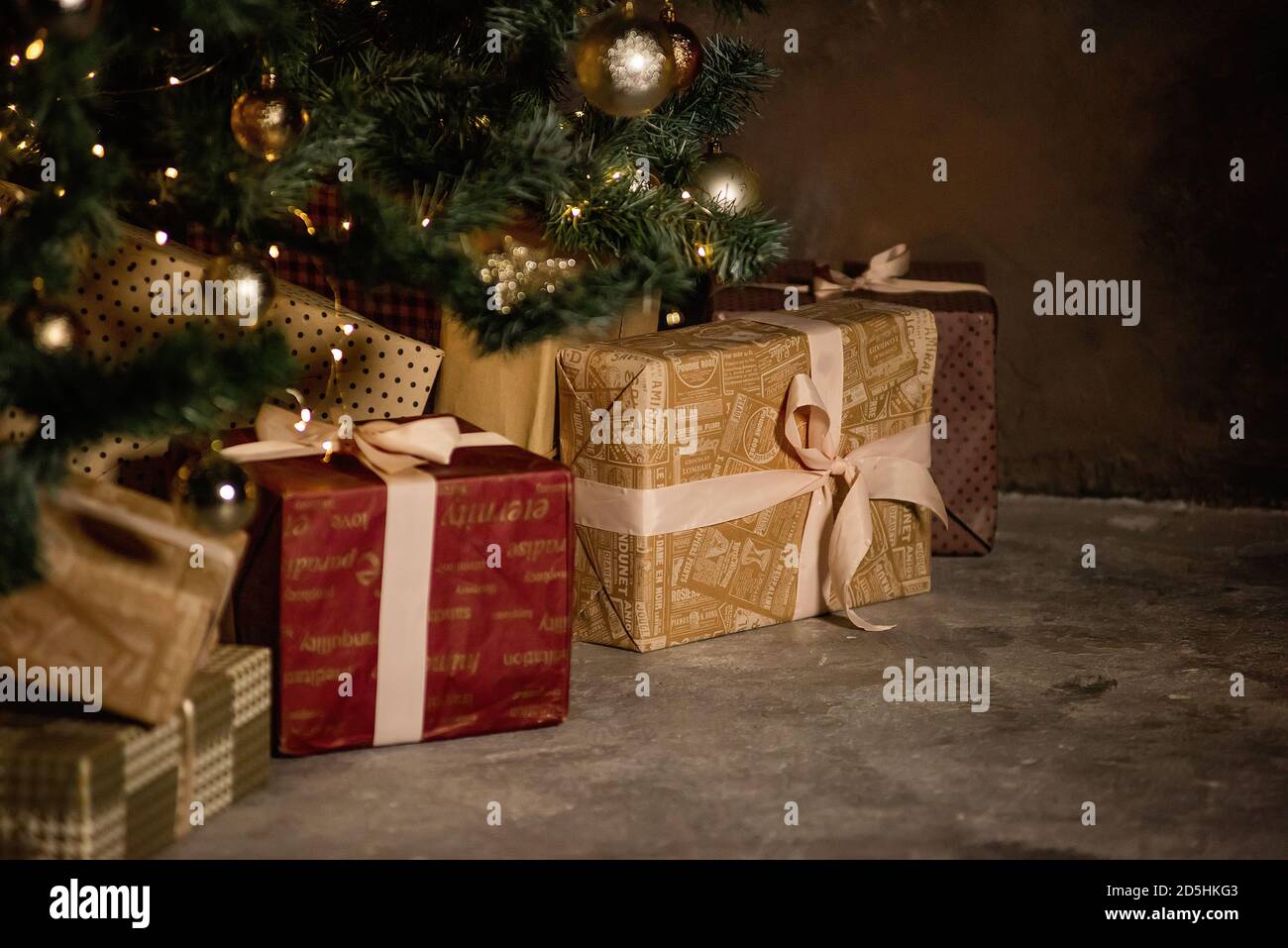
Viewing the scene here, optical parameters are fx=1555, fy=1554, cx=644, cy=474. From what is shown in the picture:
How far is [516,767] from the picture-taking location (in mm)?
1664

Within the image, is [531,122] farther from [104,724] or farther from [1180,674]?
[1180,674]

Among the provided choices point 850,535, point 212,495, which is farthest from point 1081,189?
point 212,495

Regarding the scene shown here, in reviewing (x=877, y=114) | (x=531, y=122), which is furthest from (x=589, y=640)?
(x=877, y=114)

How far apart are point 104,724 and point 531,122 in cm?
78

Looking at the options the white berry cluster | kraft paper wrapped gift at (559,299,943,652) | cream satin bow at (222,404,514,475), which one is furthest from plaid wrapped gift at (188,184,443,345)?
cream satin bow at (222,404,514,475)

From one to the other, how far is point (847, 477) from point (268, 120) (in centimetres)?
90

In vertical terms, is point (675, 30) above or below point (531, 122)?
above

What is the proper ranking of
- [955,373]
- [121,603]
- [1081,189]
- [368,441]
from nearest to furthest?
1. [121,603]
2. [368,441]
3. [955,373]
4. [1081,189]

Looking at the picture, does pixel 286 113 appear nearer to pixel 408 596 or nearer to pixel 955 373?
pixel 408 596

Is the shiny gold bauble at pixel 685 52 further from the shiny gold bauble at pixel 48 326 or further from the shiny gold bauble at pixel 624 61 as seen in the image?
the shiny gold bauble at pixel 48 326

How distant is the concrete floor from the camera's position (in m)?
1.51
